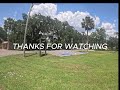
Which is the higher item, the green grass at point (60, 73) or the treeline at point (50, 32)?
the treeline at point (50, 32)

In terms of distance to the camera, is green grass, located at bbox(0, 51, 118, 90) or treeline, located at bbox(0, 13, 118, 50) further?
treeline, located at bbox(0, 13, 118, 50)

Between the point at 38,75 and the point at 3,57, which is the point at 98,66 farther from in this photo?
the point at 3,57

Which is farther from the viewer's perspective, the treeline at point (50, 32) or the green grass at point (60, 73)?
the treeline at point (50, 32)

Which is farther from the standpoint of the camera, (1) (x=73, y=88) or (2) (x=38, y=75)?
(2) (x=38, y=75)

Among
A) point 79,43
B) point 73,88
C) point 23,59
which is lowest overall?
point 73,88

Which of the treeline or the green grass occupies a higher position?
the treeline

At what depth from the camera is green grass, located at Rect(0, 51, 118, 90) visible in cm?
796

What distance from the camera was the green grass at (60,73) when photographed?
→ 313 inches

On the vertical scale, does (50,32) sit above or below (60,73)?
above

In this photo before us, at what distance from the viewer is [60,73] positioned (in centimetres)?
995

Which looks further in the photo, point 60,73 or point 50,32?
point 60,73

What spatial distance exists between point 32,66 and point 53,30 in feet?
8.25

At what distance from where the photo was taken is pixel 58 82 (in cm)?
844

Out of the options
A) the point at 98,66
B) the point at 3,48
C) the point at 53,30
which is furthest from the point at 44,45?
the point at 98,66
